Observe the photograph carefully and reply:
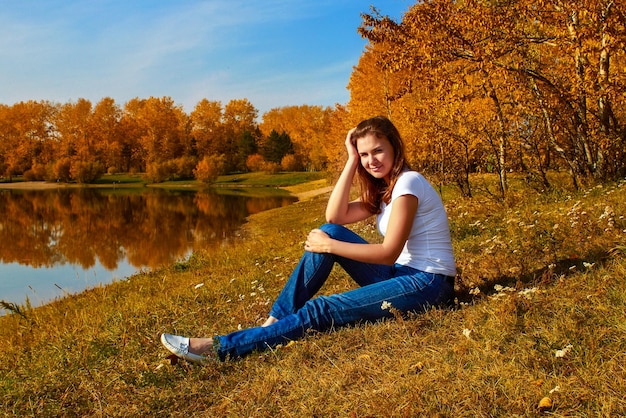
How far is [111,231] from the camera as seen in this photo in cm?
1936

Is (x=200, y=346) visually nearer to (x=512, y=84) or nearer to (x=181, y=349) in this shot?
(x=181, y=349)

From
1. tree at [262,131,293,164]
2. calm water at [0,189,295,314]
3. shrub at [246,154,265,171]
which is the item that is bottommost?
calm water at [0,189,295,314]

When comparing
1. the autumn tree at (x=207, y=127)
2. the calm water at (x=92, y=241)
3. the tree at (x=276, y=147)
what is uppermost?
the autumn tree at (x=207, y=127)

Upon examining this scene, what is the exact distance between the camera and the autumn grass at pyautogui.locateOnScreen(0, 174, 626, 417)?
7.61 feet

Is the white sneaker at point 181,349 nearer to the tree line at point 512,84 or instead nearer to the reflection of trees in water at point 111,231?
the tree line at point 512,84

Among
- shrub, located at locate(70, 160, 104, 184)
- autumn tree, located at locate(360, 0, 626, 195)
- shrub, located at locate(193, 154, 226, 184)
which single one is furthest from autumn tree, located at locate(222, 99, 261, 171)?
autumn tree, located at locate(360, 0, 626, 195)

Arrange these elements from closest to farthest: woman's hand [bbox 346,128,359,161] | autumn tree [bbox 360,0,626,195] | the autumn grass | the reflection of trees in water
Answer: the autumn grass → woman's hand [bbox 346,128,359,161] → autumn tree [bbox 360,0,626,195] → the reflection of trees in water

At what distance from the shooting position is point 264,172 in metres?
59.6

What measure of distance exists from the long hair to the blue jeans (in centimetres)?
47

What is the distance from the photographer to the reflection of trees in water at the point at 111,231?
14.1 m

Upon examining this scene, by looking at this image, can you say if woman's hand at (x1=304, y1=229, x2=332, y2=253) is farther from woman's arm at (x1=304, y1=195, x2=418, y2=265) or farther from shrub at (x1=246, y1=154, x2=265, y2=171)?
shrub at (x1=246, y1=154, x2=265, y2=171)

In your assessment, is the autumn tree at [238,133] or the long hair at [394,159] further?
the autumn tree at [238,133]

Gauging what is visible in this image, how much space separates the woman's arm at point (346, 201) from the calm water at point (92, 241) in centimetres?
432

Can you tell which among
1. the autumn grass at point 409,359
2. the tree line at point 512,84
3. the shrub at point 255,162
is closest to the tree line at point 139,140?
the shrub at point 255,162
